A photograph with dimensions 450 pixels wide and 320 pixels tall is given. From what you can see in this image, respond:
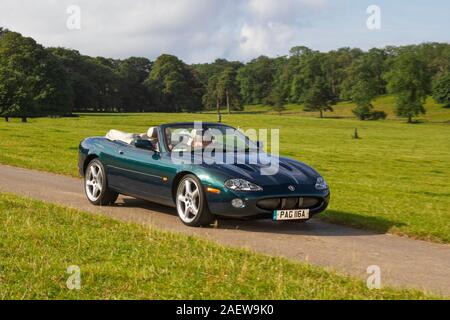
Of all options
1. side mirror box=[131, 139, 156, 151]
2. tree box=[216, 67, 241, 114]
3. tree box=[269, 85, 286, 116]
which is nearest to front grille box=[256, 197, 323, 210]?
side mirror box=[131, 139, 156, 151]

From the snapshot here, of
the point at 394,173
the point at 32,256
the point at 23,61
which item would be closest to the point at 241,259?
the point at 32,256

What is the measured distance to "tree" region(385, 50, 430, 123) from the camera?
104062mm

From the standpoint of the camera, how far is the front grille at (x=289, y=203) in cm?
829

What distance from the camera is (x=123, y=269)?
5.76 m

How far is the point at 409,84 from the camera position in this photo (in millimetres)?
107750

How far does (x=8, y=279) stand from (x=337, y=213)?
632cm

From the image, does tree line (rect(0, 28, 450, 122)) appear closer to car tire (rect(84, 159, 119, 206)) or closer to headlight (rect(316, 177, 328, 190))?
car tire (rect(84, 159, 119, 206))

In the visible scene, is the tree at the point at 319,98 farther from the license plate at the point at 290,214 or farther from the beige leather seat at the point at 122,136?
the license plate at the point at 290,214

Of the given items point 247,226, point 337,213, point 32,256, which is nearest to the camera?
point 32,256

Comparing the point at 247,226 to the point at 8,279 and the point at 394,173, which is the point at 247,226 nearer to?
the point at 8,279

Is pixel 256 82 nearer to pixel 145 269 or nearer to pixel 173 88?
pixel 173 88

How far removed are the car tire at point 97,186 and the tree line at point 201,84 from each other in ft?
198

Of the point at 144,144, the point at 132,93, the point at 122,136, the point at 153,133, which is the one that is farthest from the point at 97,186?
the point at 132,93
